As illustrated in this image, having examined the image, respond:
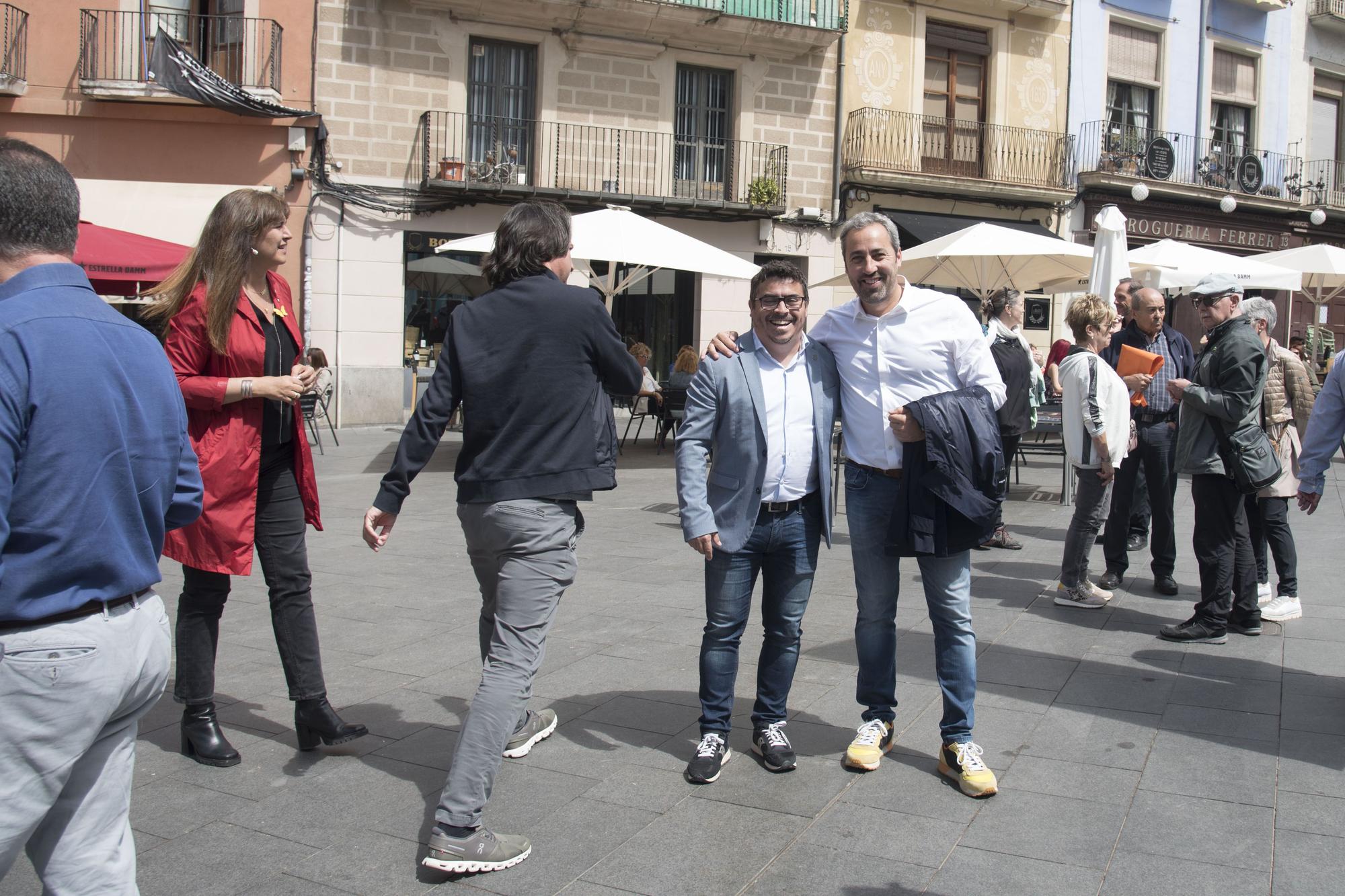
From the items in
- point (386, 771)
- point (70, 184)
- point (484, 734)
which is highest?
point (70, 184)

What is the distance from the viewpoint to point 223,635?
5.54m

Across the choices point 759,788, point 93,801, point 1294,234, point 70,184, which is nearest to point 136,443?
point 70,184

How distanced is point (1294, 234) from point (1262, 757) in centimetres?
2414

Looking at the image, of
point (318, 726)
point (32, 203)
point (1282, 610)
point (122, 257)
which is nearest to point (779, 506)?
point (318, 726)

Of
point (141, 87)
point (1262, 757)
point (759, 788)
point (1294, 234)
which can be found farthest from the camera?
point (1294, 234)

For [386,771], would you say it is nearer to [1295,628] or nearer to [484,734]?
[484,734]

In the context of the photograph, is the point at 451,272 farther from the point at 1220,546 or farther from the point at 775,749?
the point at 775,749

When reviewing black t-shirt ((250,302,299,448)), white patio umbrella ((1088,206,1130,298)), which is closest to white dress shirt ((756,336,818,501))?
black t-shirt ((250,302,299,448))

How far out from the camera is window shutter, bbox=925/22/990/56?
68.5ft

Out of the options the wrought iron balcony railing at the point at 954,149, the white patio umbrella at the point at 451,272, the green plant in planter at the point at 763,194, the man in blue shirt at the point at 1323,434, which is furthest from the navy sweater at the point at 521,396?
the wrought iron balcony railing at the point at 954,149

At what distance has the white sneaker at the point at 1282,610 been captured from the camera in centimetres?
593

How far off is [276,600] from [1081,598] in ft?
14.1

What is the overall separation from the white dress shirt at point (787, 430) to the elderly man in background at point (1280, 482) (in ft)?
9.73

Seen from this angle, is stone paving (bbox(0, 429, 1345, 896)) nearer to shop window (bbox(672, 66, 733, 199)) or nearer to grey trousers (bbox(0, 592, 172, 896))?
grey trousers (bbox(0, 592, 172, 896))
